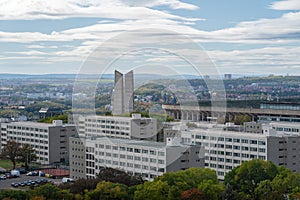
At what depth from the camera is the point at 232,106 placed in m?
25.1

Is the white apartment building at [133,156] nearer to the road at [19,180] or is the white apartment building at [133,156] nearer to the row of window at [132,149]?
the row of window at [132,149]

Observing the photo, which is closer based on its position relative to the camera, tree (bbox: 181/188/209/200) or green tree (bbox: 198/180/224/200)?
tree (bbox: 181/188/209/200)

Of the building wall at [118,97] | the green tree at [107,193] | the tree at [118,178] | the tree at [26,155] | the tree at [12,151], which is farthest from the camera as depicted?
the building wall at [118,97]

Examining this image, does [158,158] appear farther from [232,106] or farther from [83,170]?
[232,106]

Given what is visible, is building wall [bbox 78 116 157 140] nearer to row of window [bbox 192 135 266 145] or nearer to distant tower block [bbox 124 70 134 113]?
row of window [bbox 192 135 266 145]

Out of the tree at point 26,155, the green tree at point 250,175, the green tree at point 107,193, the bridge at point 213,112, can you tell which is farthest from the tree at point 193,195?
the bridge at point 213,112

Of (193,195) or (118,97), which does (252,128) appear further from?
(193,195)

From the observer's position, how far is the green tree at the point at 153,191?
8.76 meters

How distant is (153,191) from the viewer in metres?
8.82

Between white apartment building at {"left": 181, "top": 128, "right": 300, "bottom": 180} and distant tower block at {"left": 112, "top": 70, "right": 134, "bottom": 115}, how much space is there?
7.01 meters

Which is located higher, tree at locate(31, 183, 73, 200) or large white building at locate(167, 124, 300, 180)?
large white building at locate(167, 124, 300, 180)

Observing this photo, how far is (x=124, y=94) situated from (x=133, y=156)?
9653 millimetres

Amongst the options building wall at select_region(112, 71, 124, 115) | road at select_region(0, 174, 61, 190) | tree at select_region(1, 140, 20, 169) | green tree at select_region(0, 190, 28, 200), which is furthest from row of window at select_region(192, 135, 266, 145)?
building wall at select_region(112, 71, 124, 115)

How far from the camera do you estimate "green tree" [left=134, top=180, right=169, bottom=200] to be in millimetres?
8757
